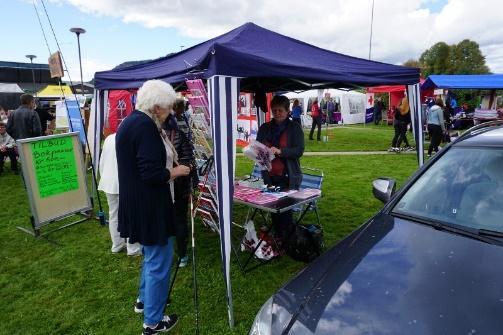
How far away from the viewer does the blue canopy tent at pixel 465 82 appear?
1478cm

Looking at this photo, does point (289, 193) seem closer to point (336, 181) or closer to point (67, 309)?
point (67, 309)

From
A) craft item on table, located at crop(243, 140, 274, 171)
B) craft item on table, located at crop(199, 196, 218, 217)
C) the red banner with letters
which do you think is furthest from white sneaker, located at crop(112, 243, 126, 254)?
the red banner with letters

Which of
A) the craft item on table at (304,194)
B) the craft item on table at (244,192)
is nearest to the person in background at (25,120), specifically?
the craft item on table at (244,192)

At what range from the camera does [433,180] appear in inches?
102

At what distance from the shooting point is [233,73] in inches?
117

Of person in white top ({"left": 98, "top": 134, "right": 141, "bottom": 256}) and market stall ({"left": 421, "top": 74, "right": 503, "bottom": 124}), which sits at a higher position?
market stall ({"left": 421, "top": 74, "right": 503, "bottom": 124})

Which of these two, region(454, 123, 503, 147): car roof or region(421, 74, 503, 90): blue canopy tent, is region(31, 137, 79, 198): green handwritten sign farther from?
region(421, 74, 503, 90): blue canopy tent

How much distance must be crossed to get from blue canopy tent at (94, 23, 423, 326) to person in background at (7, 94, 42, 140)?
3.61 metres

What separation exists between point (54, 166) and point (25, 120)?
13.0 feet

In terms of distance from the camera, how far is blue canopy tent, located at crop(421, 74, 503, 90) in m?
14.8

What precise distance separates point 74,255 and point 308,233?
2.96 meters

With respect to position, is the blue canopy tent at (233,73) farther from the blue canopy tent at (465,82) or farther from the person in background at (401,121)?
the blue canopy tent at (465,82)

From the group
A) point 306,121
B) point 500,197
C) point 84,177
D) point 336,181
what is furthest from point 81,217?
point 306,121

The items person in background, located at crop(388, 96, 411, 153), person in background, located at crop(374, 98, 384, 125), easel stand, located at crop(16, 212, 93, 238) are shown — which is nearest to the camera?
easel stand, located at crop(16, 212, 93, 238)
